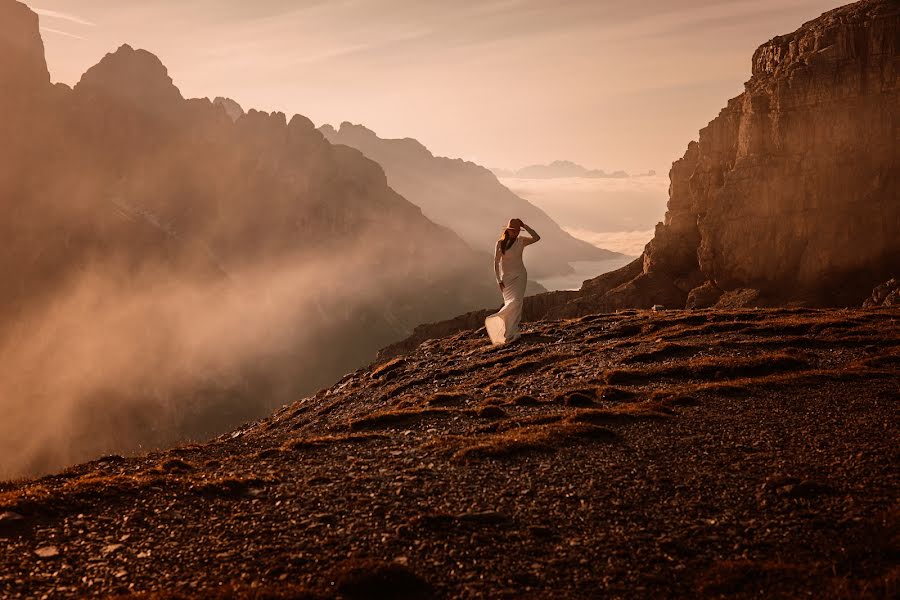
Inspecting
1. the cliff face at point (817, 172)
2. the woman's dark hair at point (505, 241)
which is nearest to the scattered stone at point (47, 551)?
the woman's dark hair at point (505, 241)

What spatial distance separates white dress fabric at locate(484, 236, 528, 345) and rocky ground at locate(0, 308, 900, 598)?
12.6 meters

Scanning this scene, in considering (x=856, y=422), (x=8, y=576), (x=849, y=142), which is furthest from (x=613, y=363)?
(x=849, y=142)

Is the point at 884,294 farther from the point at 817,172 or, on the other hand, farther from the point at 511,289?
the point at 511,289

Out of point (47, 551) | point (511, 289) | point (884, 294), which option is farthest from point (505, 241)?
point (884, 294)

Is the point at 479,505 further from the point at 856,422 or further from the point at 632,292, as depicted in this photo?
the point at 632,292

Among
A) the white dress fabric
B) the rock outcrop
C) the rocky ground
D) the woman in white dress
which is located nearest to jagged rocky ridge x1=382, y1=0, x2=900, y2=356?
the rock outcrop

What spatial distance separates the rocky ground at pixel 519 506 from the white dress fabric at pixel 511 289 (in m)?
12.6

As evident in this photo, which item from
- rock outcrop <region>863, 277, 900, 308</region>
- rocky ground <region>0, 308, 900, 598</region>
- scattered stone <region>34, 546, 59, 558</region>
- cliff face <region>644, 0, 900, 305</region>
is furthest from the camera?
cliff face <region>644, 0, 900, 305</region>

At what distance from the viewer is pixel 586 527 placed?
1466cm

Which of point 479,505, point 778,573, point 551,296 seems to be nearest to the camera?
point 778,573

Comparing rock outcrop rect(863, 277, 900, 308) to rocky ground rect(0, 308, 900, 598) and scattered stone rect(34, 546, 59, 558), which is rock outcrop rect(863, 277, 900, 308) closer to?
rocky ground rect(0, 308, 900, 598)

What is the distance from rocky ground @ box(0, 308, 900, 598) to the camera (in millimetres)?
12500

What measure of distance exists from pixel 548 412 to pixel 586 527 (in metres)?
12.1

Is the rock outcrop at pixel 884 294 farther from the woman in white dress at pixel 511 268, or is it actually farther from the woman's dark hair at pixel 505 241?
the woman's dark hair at pixel 505 241
